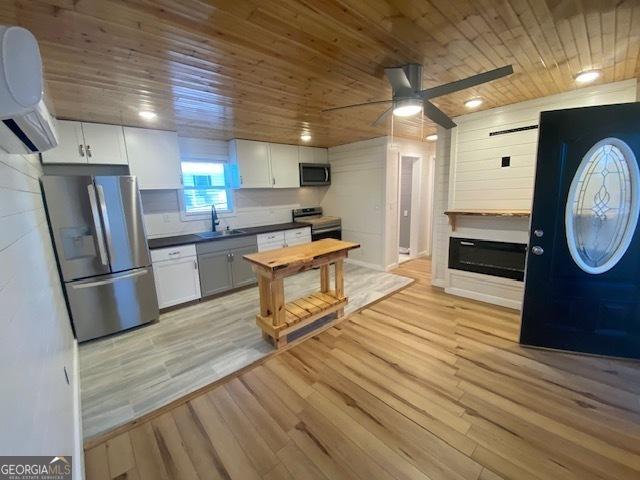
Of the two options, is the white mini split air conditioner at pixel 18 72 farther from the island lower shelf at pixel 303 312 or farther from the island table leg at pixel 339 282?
the island table leg at pixel 339 282

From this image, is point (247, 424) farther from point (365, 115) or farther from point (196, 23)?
point (365, 115)

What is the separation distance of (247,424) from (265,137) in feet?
12.4

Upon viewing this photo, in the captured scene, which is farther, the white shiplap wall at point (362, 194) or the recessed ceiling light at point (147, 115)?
→ the white shiplap wall at point (362, 194)

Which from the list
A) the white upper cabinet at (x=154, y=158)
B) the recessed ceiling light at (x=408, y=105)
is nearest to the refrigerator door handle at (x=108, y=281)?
the white upper cabinet at (x=154, y=158)

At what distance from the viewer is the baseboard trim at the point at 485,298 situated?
328cm

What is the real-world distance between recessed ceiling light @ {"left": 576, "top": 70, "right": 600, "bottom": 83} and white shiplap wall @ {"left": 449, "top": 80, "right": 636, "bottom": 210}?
32 cm

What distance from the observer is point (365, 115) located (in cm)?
322

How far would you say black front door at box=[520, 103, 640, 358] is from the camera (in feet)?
7.05

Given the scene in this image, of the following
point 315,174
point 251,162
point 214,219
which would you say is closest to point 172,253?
point 214,219

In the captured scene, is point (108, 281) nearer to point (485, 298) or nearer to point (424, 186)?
point (485, 298)

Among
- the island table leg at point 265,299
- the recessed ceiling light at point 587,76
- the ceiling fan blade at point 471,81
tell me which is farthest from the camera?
the island table leg at point 265,299

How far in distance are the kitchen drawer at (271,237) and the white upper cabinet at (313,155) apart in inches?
61.3

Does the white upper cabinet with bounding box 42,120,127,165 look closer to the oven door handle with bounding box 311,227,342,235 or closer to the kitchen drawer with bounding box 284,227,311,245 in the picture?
the kitchen drawer with bounding box 284,227,311,245

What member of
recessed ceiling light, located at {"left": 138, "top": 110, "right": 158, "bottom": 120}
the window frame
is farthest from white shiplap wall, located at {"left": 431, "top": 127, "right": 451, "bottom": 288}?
recessed ceiling light, located at {"left": 138, "top": 110, "right": 158, "bottom": 120}
